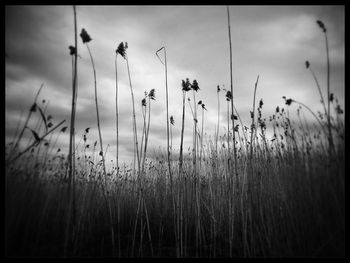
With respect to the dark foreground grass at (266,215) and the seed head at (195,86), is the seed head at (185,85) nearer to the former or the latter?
the seed head at (195,86)

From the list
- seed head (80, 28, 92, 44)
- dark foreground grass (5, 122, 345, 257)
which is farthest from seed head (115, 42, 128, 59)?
dark foreground grass (5, 122, 345, 257)

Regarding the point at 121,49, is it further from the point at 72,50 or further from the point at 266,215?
the point at 266,215

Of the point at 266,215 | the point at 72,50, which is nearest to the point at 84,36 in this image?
the point at 72,50

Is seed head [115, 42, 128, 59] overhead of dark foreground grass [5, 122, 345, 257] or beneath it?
overhead

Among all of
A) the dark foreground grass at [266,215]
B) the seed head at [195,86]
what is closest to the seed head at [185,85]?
the seed head at [195,86]

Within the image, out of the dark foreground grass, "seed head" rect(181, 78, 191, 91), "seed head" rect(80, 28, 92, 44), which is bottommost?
the dark foreground grass

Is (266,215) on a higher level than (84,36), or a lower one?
lower

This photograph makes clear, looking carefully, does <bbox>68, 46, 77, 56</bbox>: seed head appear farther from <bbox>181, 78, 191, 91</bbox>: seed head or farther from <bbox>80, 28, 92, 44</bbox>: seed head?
<bbox>181, 78, 191, 91</bbox>: seed head

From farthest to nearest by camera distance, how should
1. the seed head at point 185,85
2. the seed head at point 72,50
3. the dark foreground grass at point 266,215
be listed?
the seed head at point 185,85 → the seed head at point 72,50 → the dark foreground grass at point 266,215

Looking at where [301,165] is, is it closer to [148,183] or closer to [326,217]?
[326,217]

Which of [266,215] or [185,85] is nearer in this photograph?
[266,215]
